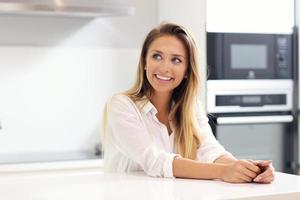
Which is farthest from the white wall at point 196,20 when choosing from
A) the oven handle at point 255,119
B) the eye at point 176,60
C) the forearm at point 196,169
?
the forearm at point 196,169

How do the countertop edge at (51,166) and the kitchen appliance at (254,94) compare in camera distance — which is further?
the kitchen appliance at (254,94)

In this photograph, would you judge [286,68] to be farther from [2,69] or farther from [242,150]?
[2,69]

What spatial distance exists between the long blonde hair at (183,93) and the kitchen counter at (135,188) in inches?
12.7

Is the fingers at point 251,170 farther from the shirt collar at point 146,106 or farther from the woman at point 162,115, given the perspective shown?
the shirt collar at point 146,106

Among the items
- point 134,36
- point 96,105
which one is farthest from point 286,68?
point 96,105

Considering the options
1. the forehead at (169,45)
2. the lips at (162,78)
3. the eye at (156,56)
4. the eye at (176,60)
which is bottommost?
the lips at (162,78)

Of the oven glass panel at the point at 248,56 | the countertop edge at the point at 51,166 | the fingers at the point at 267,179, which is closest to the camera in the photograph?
the fingers at the point at 267,179

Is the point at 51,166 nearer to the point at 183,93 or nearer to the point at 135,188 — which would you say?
the point at 183,93

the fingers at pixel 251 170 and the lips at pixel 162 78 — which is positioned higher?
the lips at pixel 162 78

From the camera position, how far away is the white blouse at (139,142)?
5.41ft

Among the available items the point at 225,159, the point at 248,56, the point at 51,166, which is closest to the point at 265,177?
the point at 225,159

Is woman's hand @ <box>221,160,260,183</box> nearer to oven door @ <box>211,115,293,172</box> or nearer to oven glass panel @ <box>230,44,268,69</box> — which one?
oven door @ <box>211,115,293,172</box>

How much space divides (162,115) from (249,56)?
152 cm

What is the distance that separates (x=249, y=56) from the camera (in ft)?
10.9
